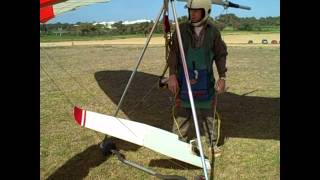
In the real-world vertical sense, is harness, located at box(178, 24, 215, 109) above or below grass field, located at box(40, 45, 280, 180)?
above

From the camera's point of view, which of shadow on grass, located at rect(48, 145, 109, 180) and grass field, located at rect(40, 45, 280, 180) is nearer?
shadow on grass, located at rect(48, 145, 109, 180)

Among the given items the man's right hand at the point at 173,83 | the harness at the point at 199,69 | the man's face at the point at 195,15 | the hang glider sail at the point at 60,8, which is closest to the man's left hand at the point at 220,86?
the harness at the point at 199,69

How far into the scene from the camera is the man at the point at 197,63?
15.2 ft

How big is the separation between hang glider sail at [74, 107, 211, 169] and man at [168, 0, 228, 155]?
0.56 metres

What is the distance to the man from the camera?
4.64 metres

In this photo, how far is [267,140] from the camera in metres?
5.37

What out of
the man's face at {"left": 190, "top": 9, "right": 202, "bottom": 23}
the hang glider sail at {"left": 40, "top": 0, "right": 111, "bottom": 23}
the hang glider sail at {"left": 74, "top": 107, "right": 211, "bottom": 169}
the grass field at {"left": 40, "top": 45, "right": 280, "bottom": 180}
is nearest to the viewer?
the hang glider sail at {"left": 74, "top": 107, "right": 211, "bottom": 169}

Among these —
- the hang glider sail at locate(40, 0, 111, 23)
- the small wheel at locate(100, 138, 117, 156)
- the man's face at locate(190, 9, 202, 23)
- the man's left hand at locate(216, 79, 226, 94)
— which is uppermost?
the hang glider sail at locate(40, 0, 111, 23)

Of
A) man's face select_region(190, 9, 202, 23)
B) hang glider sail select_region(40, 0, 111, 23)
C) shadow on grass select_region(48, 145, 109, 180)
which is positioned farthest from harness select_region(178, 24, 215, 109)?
hang glider sail select_region(40, 0, 111, 23)

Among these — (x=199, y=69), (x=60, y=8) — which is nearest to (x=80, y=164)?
(x=199, y=69)

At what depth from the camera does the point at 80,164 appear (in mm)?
4551

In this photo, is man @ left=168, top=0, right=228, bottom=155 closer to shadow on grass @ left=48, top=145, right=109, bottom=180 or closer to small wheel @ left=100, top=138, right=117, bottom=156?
small wheel @ left=100, top=138, right=117, bottom=156
